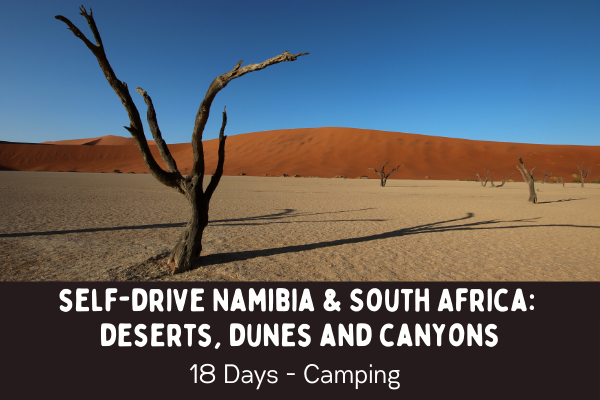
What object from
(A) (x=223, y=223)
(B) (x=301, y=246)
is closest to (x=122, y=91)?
(B) (x=301, y=246)

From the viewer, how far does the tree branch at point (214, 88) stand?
359 centimetres

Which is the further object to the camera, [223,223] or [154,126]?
[223,223]

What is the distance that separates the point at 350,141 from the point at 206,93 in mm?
70496

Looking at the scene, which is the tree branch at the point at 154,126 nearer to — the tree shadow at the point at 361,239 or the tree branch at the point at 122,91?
the tree branch at the point at 122,91

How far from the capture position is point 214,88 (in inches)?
156

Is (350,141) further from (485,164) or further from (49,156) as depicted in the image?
(49,156)

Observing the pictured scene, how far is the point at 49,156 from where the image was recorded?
270 ft

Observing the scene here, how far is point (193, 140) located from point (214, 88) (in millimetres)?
817

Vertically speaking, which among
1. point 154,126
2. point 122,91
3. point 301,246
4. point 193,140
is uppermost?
point 122,91

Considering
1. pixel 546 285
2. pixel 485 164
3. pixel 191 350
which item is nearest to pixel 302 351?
pixel 191 350

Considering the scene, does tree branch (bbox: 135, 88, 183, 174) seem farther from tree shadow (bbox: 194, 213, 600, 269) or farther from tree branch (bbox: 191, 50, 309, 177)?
tree shadow (bbox: 194, 213, 600, 269)

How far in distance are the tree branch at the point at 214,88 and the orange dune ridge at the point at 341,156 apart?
157 feet

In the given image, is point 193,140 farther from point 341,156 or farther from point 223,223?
point 341,156

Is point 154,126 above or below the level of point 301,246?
above
